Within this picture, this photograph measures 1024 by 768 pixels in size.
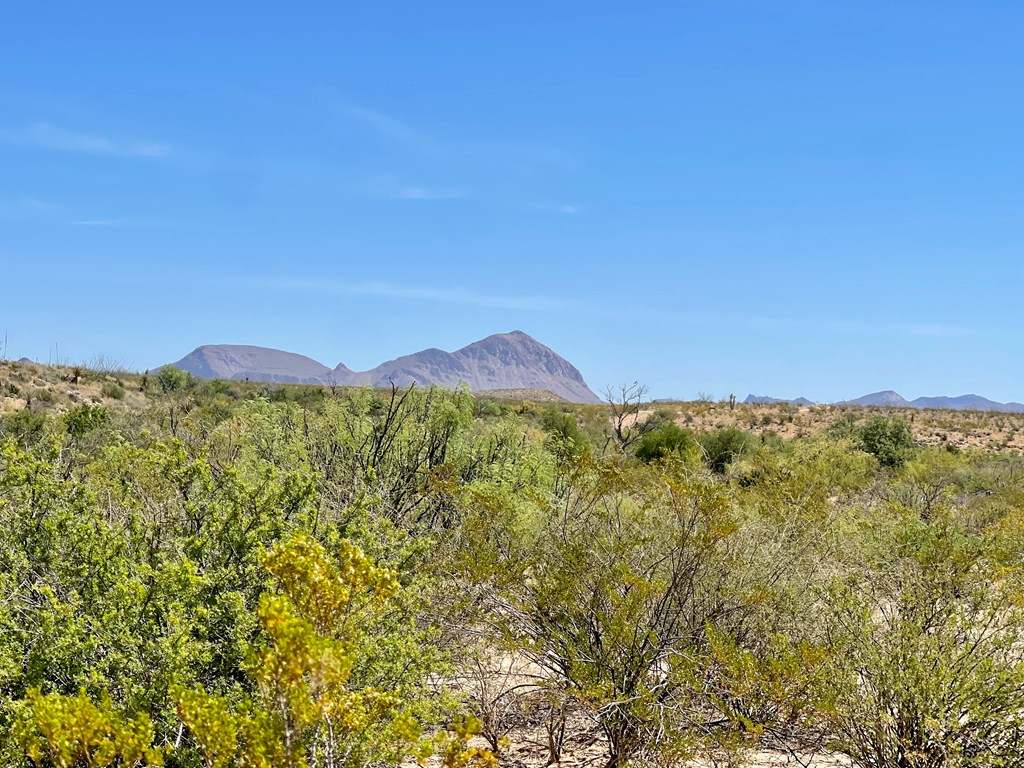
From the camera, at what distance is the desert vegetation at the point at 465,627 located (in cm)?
344

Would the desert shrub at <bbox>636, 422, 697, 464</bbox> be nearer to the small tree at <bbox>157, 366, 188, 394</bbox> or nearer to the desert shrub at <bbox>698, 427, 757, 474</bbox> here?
the desert shrub at <bbox>698, 427, 757, 474</bbox>

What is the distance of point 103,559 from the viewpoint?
522 cm

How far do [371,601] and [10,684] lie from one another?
2.20m

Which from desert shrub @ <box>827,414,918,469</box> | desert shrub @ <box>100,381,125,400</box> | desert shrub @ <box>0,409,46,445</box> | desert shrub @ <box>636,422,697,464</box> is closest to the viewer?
desert shrub @ <box>0,409,46,445</box>

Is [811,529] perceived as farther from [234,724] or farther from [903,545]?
[234,724]

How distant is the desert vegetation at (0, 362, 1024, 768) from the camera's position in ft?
11.3

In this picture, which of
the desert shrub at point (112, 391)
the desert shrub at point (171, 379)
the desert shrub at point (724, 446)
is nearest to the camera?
the desert shrub at point (724, 446)

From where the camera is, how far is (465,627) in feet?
22.9

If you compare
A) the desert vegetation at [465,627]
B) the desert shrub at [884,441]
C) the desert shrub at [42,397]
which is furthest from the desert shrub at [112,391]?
the desert vegetation at [465,627]

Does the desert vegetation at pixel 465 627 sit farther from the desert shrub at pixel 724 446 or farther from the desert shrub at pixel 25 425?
the desert shrub at pixel 724 446

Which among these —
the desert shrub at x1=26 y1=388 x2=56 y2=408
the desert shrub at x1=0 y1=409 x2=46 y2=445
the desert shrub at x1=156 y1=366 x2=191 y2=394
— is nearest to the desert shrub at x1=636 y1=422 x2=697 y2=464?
the desert shrub at x1=0 y1=409 x2=46 y2=445

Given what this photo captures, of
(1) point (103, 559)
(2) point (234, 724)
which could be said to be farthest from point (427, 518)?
(2) point (234, 724)

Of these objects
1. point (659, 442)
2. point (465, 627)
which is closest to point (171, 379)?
point (659, 442)

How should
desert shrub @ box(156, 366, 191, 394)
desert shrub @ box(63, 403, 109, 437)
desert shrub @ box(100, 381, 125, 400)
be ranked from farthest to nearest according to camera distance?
desert shrub @ box(156, 366, 191, 394)
desert shrub @ box(100, 381, 125, 400)
desert shrub @ box(63, 403, 109, 437)
